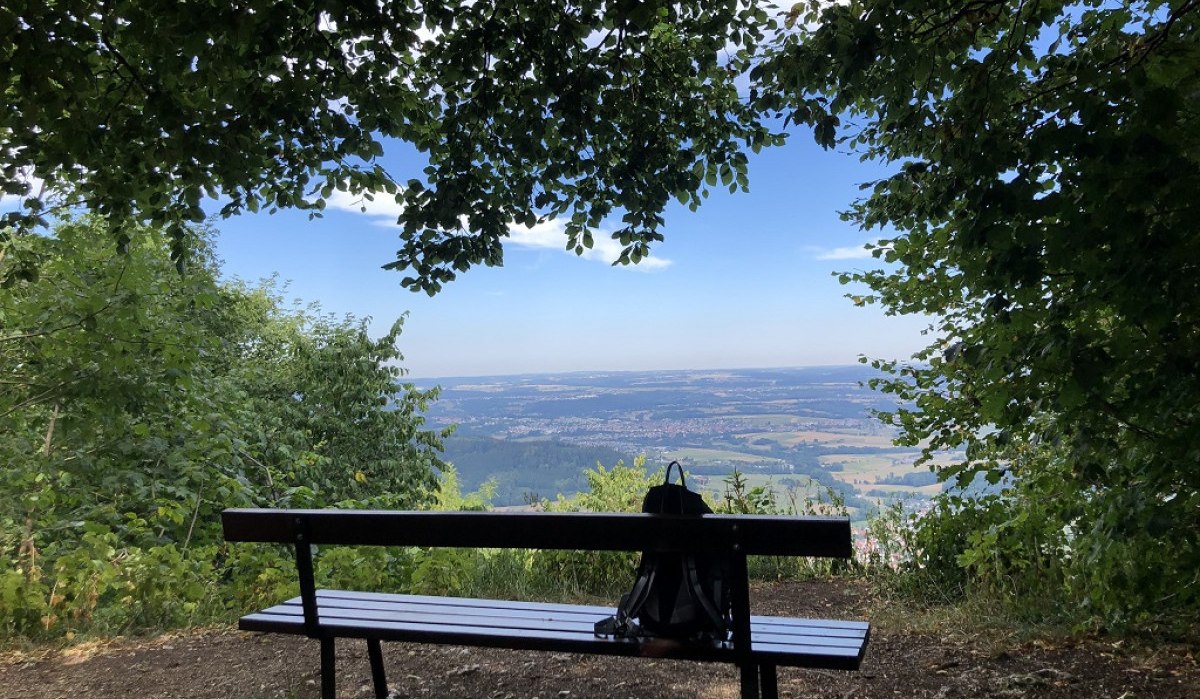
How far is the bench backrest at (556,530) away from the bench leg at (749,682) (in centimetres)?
41

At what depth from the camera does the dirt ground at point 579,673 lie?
3.25 meters

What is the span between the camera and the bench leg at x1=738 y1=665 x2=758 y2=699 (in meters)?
2.37

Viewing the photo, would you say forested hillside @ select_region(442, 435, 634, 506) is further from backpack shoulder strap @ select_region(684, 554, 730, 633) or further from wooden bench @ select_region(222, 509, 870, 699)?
backpack shoulder strap @ select_region(684, 554, 730, 633)

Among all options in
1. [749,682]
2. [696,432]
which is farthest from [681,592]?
[696,432]

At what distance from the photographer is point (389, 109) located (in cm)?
435

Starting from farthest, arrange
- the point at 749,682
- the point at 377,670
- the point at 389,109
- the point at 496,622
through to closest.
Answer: the point at 389,109, the point at 377,670, the point at 496,622, the point at 749,682

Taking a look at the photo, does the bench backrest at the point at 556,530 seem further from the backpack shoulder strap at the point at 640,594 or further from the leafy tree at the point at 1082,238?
the leafy tree at the point at 1082,238

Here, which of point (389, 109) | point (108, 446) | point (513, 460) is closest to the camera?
point (389, 109)

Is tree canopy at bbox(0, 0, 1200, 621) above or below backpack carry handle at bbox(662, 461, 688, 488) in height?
above

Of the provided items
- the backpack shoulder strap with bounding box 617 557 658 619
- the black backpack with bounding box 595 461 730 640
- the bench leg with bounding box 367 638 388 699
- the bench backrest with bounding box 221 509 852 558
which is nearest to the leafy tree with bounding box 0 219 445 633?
the bench leg with bounding box 367 638 388 699

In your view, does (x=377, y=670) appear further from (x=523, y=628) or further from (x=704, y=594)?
(x=704, y=594)

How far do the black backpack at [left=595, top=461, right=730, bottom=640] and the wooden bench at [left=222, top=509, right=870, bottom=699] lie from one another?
6 centimetres

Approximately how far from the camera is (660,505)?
249cm

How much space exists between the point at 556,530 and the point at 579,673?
153 cm
